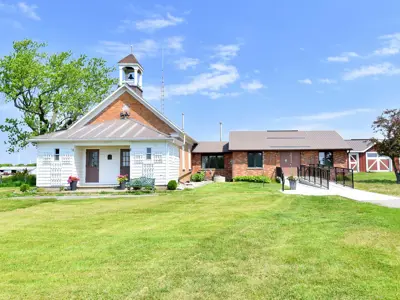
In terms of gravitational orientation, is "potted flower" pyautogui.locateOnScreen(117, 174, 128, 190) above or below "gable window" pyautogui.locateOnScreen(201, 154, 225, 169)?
below

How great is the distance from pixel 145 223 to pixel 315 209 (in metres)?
5.42

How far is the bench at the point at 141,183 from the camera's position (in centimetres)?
1711

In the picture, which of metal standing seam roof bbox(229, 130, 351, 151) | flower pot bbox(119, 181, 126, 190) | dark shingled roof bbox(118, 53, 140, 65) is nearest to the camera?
flower pot bbox(119, 181, 126, 190)

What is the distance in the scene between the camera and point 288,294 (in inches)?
141

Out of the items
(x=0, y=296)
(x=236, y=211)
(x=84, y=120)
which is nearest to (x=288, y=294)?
(x=0, y=296)

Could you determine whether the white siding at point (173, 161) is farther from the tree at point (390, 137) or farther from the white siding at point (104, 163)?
the tree at point (390, 137)

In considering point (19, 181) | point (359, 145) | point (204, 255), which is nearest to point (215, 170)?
point (19, 181)

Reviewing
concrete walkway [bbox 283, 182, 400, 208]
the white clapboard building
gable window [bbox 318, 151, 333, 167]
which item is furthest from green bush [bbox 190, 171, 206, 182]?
concrete walkway [bbox 283, 182, 400, 208]

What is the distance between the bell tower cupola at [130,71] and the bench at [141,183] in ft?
27.5

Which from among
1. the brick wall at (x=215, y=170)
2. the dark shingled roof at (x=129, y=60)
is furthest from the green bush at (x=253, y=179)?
the dark shingled roof at (x=129, y=60)

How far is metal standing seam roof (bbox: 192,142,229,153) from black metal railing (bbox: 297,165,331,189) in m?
7.48

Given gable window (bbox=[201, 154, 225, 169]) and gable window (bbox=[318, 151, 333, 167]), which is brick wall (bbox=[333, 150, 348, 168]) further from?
gable window (bbox=[201, 154, 225, 169])

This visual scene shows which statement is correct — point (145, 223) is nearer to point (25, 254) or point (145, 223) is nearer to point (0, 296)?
point (25, 254)

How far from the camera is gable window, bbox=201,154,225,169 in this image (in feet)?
93.1
